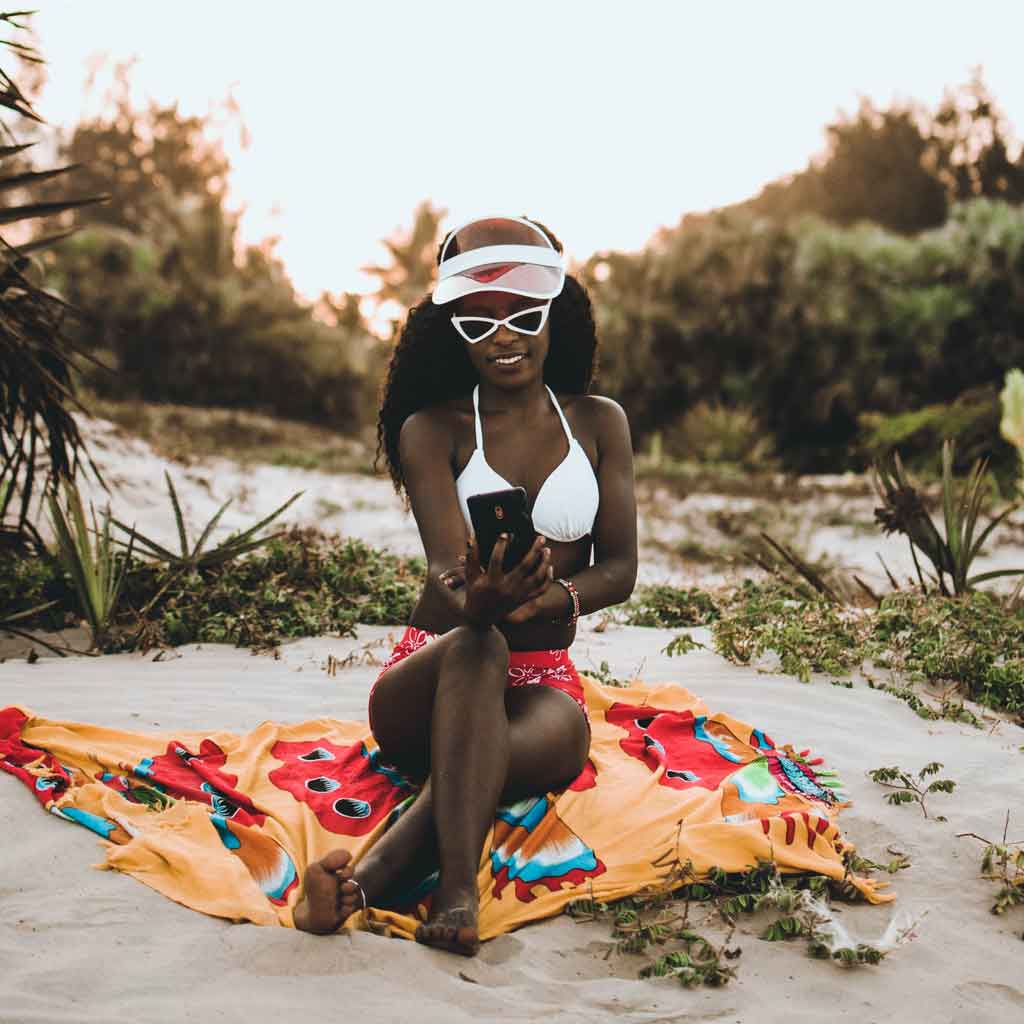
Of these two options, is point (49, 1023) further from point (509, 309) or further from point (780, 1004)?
point (509, 309)

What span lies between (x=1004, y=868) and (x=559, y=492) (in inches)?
59.9

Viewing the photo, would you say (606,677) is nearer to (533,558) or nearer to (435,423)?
(435,423)

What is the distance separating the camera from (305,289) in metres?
25.1

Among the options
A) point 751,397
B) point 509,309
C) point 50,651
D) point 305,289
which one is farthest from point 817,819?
point 305,289

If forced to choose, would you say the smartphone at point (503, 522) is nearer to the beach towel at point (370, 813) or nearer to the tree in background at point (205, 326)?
the beach towel at point (370, 813)

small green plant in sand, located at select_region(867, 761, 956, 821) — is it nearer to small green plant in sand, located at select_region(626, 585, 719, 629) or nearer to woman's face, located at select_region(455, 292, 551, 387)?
woman's face, located at select_region(455, 292, 551, 387)

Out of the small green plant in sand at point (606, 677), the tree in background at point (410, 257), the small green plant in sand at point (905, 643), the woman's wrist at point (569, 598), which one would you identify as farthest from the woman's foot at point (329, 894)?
the tree in background at point (410, 257)

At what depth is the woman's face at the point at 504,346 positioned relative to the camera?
3.08 metres

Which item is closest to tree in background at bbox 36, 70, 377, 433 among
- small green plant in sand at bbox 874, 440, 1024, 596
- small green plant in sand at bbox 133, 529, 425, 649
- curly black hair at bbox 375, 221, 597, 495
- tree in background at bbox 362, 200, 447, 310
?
tree in background at bbox 362, 200, 447, 310

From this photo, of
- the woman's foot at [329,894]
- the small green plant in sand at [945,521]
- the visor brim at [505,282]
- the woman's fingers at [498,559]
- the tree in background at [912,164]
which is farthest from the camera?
the tree in background at [912,164]

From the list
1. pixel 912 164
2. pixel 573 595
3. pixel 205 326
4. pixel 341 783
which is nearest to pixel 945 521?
pixel 573 595

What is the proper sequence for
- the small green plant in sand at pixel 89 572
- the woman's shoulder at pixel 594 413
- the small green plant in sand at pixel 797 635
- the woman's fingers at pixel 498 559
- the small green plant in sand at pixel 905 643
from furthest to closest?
1. the small green plant in sand at pixel 89 572
2. the small green plant in sand at pixel 797 635
3. the small green plant in sand at pixel 905 643
4. the woman's shoulder at pixel 594 413
5. the woman's fingers at pixel 498 559

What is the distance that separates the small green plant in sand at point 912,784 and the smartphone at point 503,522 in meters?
1.54

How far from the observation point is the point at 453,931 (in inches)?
91.7
